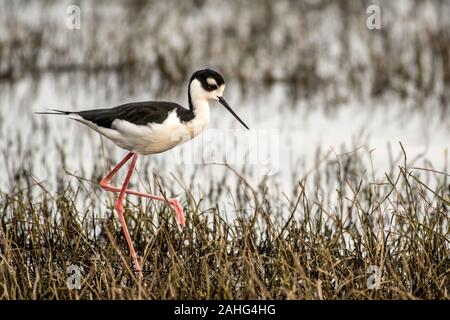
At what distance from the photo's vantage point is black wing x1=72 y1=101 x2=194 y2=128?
153 inches

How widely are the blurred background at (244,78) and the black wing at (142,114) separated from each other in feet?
5.12

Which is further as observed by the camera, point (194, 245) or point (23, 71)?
point (23, 71)

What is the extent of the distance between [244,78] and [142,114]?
4.36 m

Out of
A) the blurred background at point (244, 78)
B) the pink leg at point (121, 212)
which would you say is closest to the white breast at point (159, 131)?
the pink leg at point (121, 212)

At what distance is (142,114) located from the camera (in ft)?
12.8

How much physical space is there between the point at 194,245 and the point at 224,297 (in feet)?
2.33

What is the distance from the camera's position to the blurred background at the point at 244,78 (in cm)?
630

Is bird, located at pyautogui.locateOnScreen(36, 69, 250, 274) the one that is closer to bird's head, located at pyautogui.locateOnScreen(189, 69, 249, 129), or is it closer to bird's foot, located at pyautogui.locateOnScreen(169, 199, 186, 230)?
bird's head, located at pyautogui.locateOnScreen(189, 69, 249, 129)

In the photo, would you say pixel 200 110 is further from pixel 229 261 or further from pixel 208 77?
pixel 229 261

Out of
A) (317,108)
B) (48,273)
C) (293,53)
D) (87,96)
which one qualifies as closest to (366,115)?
(317,108)

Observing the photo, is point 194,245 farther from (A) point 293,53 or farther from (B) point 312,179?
(A) point 293,53

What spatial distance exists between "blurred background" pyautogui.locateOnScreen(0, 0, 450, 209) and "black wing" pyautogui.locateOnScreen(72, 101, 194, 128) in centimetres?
156

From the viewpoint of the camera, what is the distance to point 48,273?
4.11 meters
